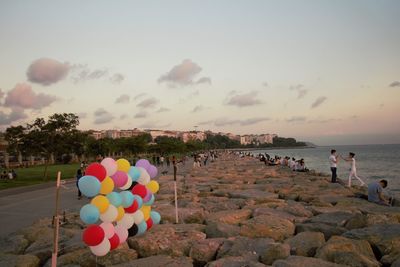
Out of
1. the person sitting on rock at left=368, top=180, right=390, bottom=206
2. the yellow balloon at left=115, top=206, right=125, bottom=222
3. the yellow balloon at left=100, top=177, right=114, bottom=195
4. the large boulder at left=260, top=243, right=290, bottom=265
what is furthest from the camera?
the person sitting on rock at left=368, top=180, right=390, bottom=206

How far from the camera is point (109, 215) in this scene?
5.70 metres

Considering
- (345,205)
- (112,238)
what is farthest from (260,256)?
(345,205)

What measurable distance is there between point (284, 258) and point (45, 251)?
13.3ft

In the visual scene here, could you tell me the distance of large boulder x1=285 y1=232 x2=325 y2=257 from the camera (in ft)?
18.8

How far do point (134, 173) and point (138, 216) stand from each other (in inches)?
31.6

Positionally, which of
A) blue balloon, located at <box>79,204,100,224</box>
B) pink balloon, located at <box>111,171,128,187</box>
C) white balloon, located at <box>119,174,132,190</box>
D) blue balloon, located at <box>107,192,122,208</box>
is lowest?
blue balloon, located at <box>79,204,100,224</box>

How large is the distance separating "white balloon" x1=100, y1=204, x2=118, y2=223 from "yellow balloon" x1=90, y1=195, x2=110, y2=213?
0.07 m

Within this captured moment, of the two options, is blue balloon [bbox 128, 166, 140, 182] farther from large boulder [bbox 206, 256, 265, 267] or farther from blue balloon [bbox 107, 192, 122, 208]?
large boulder [bbox 206, 256, 265, 267]

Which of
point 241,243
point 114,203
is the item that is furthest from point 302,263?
point 114,203

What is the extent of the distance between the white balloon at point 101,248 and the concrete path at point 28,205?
10.7 ft

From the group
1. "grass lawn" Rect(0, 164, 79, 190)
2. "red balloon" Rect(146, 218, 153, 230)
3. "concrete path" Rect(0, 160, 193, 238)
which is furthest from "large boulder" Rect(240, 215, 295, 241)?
"grass lawn" Rect(0, 164, 79, 190)

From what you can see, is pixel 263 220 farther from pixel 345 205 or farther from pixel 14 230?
pixel 14 230

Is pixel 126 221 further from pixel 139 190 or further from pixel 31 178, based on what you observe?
pixel 31 178

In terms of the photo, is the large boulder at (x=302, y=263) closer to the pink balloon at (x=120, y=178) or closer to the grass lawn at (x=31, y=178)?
the pink balloon at (x=120, y=178)
